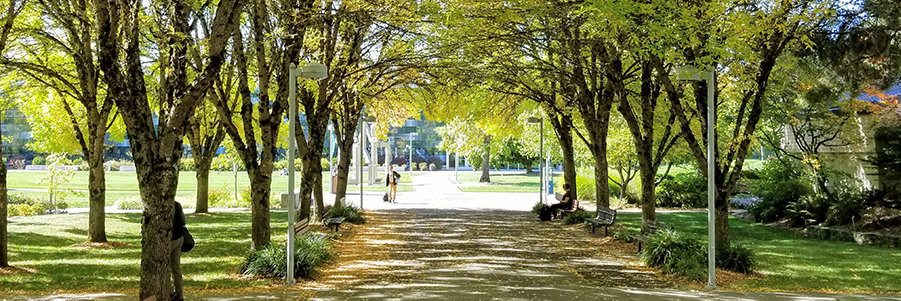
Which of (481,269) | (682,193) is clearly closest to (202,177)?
(481,269)

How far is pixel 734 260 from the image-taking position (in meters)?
10.9

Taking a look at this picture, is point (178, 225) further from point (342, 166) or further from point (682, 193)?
point (682, 193)

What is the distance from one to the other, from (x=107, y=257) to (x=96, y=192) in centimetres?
203

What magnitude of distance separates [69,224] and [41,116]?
13.6ft

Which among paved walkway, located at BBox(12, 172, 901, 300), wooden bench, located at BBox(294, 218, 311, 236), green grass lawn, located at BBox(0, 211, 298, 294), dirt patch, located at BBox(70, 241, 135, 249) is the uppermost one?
wooden bench, located at BBox(294, 218, 311, 236)

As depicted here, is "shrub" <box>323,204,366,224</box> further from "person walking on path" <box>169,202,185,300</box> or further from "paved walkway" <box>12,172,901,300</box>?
"person walking on path" <box>169,202,185,300</box>

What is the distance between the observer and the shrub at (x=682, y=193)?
29.3 m

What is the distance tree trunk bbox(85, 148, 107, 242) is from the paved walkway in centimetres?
490

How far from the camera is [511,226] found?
19141 mm

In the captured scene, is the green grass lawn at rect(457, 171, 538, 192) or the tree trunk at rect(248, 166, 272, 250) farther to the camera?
the green grass lawn at rect(457, 171, 538, 192)

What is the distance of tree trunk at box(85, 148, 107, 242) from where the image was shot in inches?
534

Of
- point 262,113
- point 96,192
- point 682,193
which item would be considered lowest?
point 682,193

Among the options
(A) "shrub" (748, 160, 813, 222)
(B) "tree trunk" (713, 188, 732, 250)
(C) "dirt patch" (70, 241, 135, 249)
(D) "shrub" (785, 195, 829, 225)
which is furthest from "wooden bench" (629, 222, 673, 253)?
(C) "dirt patch" (70, 241, 135, 249)

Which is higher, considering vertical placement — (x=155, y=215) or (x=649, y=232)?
(x=155, y=215)
